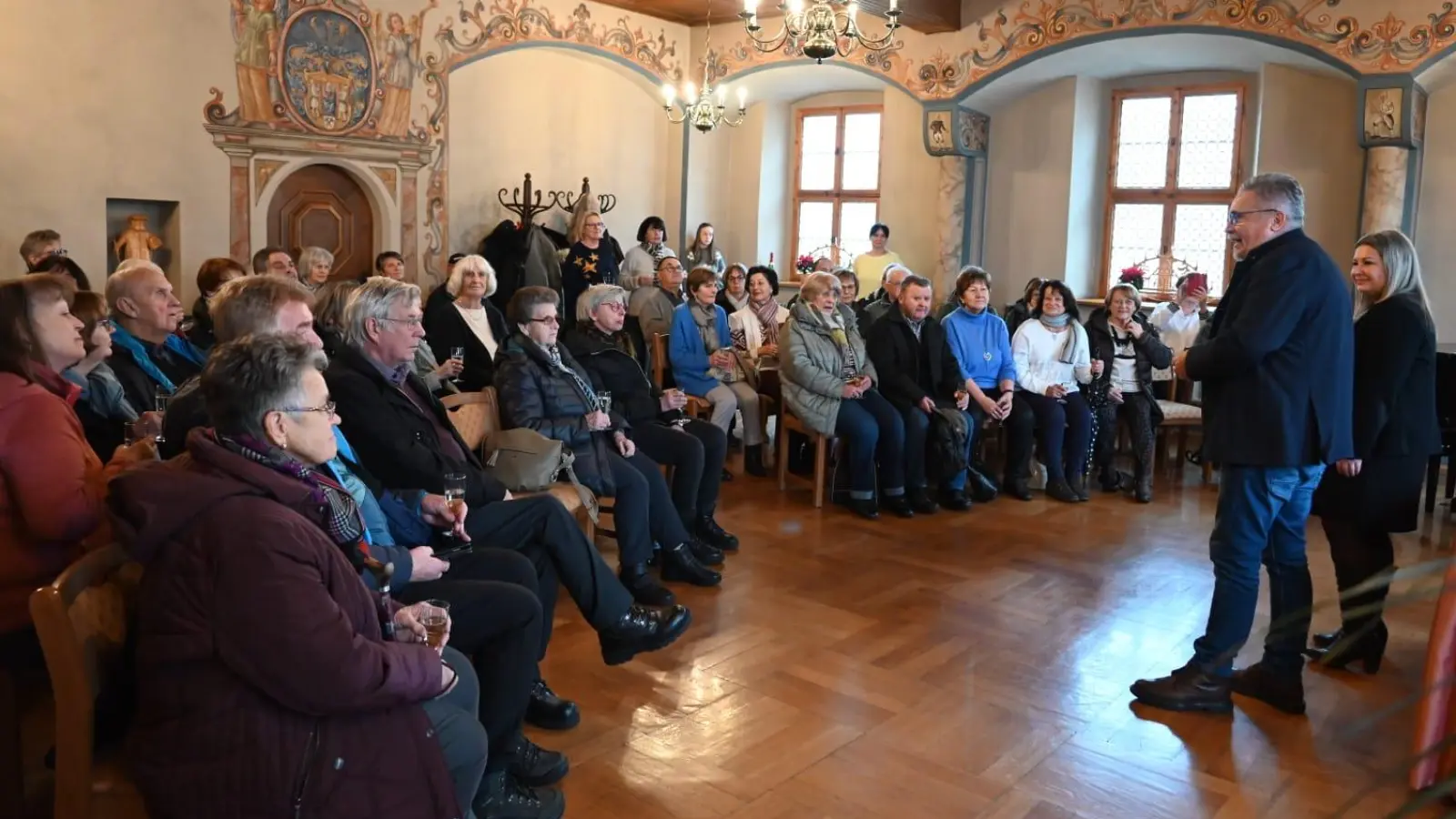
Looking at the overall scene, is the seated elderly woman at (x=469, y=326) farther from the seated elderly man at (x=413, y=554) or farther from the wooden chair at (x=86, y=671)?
the wooden chair at (x=86, y=671)

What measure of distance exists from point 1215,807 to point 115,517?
2532mm

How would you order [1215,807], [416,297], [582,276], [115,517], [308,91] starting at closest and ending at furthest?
1. [115,517]
2. [1215,807]
3. [416,297]
4. [308,91]
5. [582,276]

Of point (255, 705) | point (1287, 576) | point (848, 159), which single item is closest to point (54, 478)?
point (255, 705)

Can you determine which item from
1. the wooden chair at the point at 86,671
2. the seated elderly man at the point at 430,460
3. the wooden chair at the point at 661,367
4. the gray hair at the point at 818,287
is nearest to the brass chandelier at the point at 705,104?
the wooden chair at the point at 661,367

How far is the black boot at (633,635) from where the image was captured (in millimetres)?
3484

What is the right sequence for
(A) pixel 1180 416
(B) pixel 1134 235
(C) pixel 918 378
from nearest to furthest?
(C) pixel 918 378
(A) pixel 1180 416
(B) pixel 1134 235

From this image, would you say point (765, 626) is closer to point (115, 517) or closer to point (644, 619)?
point (644, 619)

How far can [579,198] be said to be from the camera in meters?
9.82

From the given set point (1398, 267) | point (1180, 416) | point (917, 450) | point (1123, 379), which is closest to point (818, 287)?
point (917, 450)

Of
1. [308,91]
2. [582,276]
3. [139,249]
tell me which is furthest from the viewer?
[582,276]

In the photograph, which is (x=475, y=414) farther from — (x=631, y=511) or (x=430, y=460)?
(x=430, y=460)

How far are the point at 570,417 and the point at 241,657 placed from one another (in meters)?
2.49

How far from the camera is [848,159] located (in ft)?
37.0

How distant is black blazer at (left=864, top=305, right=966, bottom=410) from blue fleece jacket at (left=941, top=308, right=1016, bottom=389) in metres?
0.09
